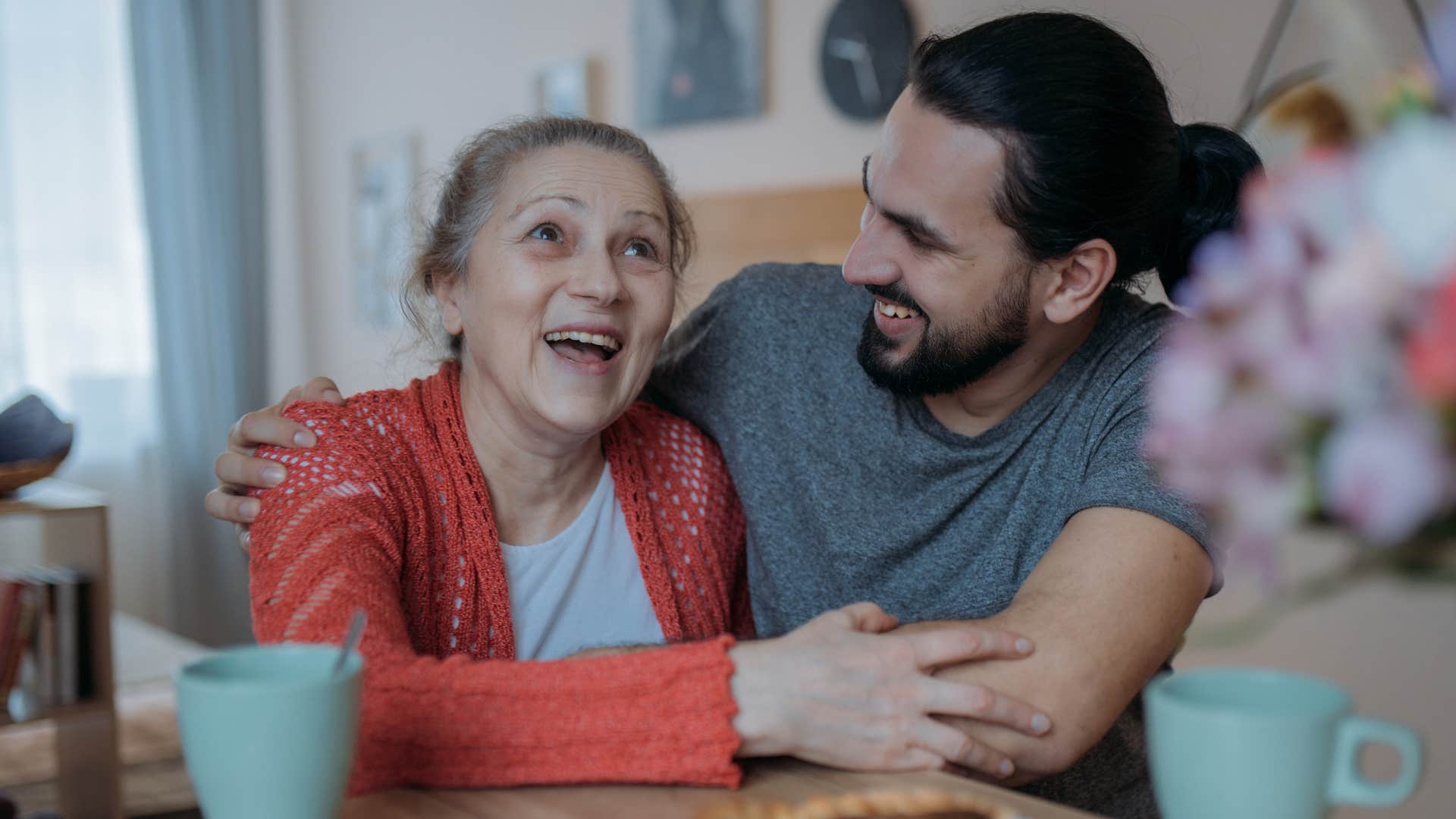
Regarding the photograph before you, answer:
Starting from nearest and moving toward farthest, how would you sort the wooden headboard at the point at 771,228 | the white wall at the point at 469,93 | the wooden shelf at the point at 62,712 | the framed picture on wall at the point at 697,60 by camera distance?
1. the white wall at the point at 469,93
2. the wooden shelf at the point at 62,712
3. the wooden headboard at the point at 771,228
4. the framed picture on wall at the point at 697,60

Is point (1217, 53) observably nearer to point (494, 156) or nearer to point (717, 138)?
point (717, 138)

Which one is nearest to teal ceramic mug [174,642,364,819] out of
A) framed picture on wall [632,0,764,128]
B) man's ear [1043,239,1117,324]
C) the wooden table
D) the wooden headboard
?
the wooden table

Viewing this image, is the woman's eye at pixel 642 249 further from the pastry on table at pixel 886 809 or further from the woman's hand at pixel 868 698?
the pastry on table at pixel 886 809

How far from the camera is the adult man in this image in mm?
1424

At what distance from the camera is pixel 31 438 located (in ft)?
8.71

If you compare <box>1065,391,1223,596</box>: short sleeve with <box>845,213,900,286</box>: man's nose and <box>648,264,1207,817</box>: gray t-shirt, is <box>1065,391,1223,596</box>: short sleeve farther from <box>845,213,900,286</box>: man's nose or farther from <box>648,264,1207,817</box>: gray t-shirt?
<box>845,213,900,286</box>: man's nose

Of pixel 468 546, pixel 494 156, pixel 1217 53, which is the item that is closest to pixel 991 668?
pixel 468 546

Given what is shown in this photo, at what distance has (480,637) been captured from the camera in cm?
132

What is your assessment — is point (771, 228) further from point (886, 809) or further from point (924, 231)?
point (886, 809)

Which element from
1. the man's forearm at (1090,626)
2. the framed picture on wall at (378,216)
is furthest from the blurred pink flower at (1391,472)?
the framed picture on wall at (378,216)

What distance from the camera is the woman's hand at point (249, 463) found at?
48.8 inches

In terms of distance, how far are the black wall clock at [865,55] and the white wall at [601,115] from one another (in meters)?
0.06

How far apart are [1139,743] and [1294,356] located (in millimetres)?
1133

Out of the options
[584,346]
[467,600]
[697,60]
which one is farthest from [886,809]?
[697,60]
